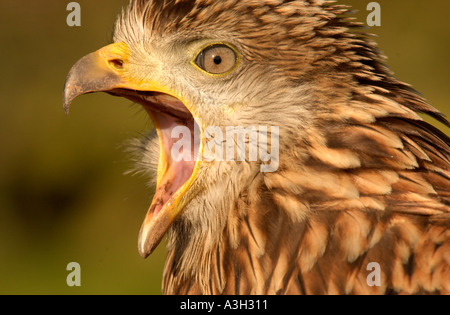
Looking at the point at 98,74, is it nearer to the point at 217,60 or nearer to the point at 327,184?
the point at 217,60

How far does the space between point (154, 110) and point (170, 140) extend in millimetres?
112

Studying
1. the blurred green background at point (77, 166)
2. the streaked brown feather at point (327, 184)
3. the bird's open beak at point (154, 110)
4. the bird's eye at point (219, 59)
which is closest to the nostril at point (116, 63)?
the bird's open beak at point (154, 110)

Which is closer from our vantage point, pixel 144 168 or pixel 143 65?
pixel 143 65

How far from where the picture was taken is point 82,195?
5652mm

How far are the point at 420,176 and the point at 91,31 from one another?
415 cm

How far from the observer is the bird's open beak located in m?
1.95

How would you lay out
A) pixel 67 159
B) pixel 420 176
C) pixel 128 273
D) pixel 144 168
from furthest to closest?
pixel 67 159 → pixel 128 273 → pixel 144 168 → pixel 420 176

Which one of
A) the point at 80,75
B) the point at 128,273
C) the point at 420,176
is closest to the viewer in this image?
the point at 420,176

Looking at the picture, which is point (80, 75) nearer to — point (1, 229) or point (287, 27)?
point (287, 27)

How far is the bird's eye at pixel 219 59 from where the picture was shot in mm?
1954

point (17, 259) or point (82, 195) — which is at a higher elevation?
point (82, 195)

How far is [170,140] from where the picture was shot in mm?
2221

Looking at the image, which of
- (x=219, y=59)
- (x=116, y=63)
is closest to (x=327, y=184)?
(x=219, y=59)

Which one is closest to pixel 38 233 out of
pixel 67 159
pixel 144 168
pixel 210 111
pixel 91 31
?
pixel 67 159
